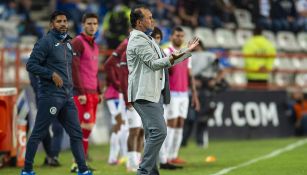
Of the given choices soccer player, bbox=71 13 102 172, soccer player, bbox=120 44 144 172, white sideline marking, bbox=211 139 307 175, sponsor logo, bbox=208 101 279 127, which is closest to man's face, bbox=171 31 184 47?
soccer player, bbox=120 44 144 172

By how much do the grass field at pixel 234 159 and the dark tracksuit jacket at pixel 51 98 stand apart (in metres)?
1.66

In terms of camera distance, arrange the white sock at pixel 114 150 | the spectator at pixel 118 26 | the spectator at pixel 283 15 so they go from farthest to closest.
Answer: the spectator at pixel 283 15
the spectator at pixel 118 26
the white sock at pixel 114 150

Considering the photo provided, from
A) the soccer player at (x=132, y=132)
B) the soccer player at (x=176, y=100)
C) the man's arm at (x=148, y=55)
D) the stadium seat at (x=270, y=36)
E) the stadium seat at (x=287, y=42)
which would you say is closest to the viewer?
the man's arm at (x=148, y=55)

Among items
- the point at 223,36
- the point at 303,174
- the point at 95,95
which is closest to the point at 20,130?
the point at 95,95

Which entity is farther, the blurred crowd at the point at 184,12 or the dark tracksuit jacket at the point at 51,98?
the blurred crowd at the point at 184,12

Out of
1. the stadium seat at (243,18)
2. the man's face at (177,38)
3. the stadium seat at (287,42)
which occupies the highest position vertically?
the stadium seat at (243,18)

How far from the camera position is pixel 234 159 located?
1591 centimetres

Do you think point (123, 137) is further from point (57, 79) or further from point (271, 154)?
point (57, 79)

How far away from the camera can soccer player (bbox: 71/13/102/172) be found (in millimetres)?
13312

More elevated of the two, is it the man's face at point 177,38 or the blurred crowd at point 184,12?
the blurred crowd at point 184,12

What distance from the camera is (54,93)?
11727 millimetres

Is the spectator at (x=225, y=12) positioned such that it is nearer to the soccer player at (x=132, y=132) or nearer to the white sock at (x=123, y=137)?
the white sock at (x=123, y=137)

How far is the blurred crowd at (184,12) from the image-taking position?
24172 millimetres

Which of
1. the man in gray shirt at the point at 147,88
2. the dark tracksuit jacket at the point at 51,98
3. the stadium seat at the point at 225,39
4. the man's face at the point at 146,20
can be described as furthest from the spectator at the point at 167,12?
the man in gray shirt at the point at 147,88
